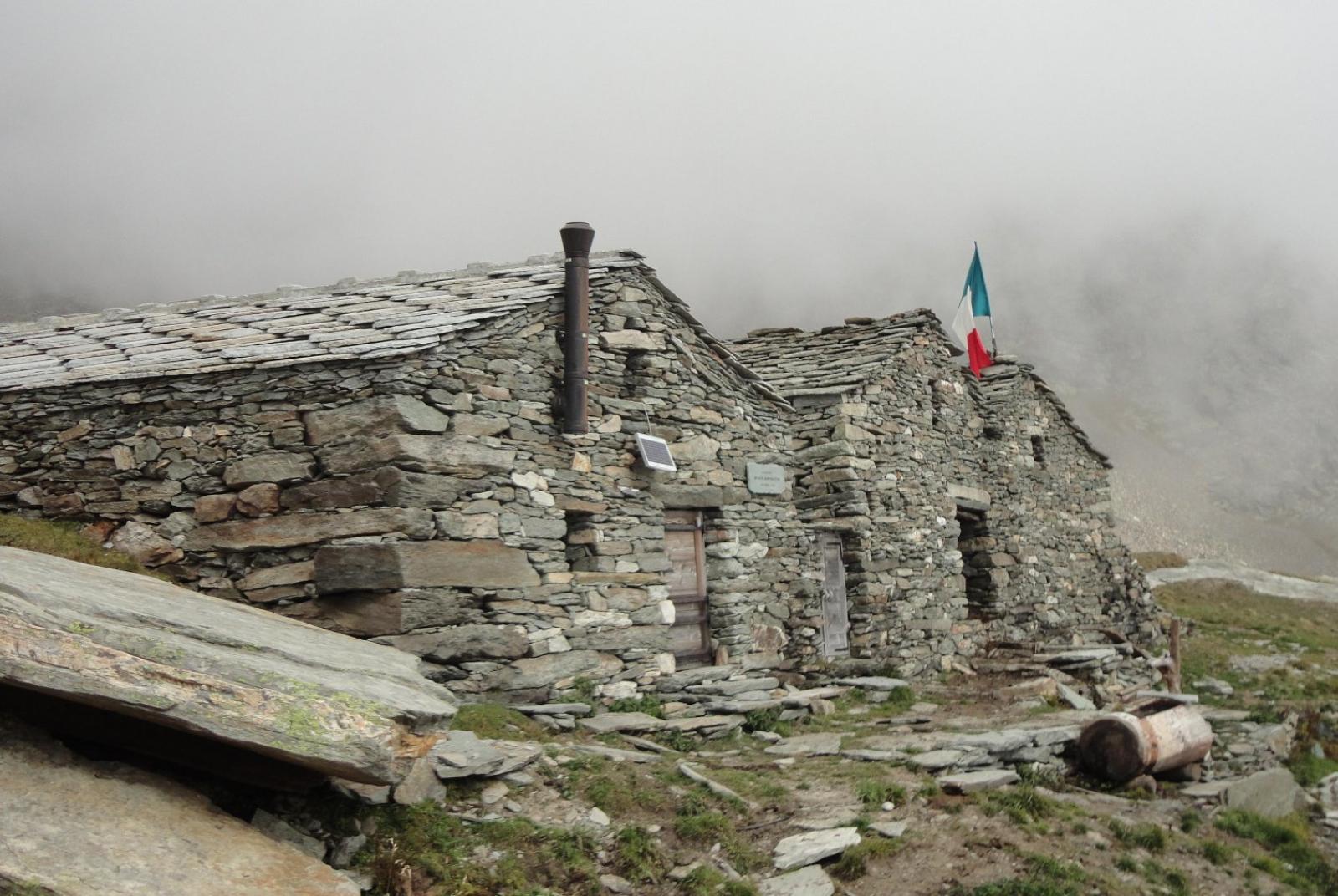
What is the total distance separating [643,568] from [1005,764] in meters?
4.02

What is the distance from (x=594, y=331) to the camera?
11.5m

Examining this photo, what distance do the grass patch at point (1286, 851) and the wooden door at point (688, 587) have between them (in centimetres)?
555

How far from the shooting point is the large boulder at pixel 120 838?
4215 mm

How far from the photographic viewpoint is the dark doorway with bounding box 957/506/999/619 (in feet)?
58.7

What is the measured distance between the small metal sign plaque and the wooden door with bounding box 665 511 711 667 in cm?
104

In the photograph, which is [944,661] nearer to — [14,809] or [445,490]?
[445,490]

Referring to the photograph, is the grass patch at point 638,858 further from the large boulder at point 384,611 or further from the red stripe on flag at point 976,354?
the red stripe on flag at point 976,354

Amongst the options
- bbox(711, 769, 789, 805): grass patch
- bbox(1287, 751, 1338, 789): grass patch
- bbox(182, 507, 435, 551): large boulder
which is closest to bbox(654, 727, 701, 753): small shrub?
bbox(711, 769, 789, 805): grass patch

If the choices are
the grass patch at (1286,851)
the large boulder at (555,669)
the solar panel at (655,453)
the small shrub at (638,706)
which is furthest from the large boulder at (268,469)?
the grass patch at (1286,851)

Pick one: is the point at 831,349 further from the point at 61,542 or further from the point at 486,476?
the point at 61,542

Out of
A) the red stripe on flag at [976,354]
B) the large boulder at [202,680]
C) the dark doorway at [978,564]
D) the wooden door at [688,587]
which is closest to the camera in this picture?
the large boulder at [202,680]

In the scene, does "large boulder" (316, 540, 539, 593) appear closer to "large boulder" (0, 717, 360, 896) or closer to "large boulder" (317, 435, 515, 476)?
"large boulder" (317, 435, 515, 476)

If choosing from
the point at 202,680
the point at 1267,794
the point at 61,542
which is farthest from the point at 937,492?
the point at 202,680

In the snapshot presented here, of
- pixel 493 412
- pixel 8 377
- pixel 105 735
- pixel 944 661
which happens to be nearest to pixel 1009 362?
pixel 944 661
